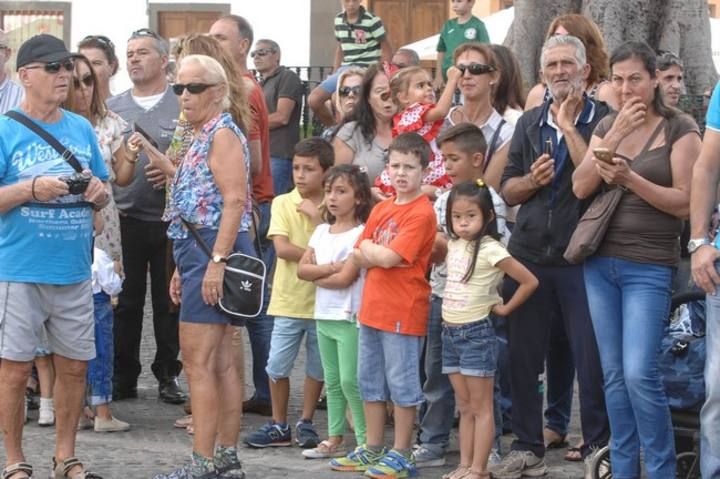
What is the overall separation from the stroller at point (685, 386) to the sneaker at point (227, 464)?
209cm

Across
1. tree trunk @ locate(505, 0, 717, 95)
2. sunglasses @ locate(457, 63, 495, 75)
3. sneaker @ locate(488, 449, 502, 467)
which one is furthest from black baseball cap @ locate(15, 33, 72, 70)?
tree trunk @ locate(505, 0, 717, 95)

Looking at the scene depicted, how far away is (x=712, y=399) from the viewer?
615 centimetres

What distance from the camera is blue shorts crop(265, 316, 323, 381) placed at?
8359 millimetres

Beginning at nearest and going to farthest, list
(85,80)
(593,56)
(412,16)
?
(593,56) < (85,80) < (412,16)

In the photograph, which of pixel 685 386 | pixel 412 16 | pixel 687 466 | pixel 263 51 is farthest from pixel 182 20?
pixel 687 466

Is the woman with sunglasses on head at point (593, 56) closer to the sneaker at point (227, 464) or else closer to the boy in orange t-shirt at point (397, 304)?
the boy in orange t-shirt at point (397, 304)

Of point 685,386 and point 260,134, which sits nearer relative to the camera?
point 685,386

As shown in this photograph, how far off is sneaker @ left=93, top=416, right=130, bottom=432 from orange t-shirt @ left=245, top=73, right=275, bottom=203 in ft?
5.30

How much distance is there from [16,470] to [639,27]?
7.50m

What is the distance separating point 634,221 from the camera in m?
6.80

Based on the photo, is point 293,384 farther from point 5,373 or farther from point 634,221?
point 634,221

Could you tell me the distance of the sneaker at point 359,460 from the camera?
25.1ft

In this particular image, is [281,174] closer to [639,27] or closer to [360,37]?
[360,37]

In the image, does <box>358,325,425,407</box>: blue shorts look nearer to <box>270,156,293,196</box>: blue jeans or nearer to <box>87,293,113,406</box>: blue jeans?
<box>87,293,113,406</box>: blue jeans
